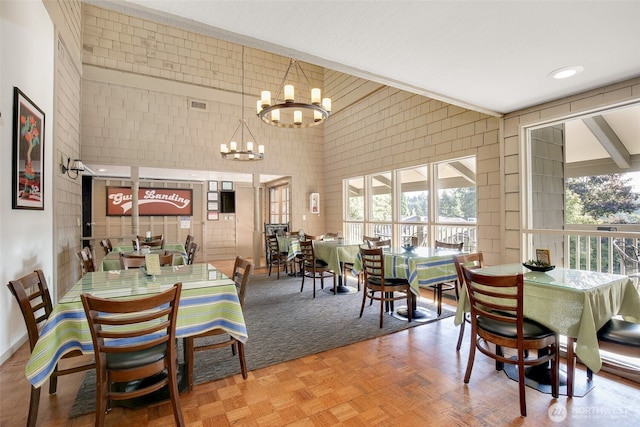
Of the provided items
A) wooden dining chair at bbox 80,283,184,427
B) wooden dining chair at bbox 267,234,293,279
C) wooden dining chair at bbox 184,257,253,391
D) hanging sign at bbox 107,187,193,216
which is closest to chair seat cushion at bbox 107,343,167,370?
wooden dining chair at bbox 80,283,184,427

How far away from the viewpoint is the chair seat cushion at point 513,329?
209 cm

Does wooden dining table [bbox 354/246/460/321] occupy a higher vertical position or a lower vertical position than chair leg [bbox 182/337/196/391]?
higher

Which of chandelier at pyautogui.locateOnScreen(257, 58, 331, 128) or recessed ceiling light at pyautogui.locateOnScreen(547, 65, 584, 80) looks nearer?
recessed ceiling light at pyautogui.locateOnScreen(547, 65, 584, 80)

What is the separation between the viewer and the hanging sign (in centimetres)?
777

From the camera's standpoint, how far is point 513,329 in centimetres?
213

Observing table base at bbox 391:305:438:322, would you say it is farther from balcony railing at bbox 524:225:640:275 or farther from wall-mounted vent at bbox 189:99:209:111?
wall-mounted vent at bbox 189:99:209:111

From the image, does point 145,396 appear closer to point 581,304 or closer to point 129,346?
point 129,346

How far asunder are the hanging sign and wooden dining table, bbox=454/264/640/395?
8.28 meters

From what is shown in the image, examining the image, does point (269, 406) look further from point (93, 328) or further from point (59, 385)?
point (59, 385)

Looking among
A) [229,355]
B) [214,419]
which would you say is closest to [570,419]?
[214,419]

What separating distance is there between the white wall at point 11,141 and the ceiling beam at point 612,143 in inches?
276

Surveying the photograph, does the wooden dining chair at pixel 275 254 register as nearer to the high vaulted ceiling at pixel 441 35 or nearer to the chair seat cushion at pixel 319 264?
the chair seat cushion at pixel 319 264

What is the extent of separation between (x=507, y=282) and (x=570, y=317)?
51cm

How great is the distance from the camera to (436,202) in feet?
17.7
